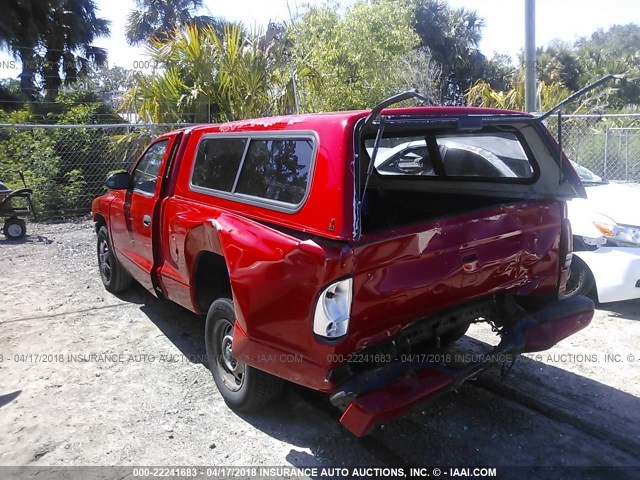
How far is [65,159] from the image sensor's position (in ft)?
39.5

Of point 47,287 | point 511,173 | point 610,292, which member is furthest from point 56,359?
point 610,292

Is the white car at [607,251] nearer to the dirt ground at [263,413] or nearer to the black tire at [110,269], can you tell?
the dirt ground at [263,413]

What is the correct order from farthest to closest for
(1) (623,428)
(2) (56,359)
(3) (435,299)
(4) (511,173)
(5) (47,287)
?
1. (5) (47,287)
2. (2) (56,359)
3. (4) (511,173)
4. (1) (623,428)
5. (3) (435,299)

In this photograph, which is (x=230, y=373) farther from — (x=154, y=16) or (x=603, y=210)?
(x=154, y=16)

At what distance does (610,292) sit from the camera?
16.0ft

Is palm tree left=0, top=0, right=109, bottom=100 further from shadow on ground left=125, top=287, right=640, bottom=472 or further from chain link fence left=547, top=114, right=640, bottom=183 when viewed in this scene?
shadow on ground left=125, top=287, right=640, bottom=472

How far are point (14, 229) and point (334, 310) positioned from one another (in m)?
8.59

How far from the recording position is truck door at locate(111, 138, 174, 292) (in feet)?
15.5

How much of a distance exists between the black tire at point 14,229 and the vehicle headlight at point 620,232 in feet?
29.0

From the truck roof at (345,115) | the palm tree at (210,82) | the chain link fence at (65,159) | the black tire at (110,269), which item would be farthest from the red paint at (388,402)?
the palm tree at (210,82)

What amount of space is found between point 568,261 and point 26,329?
4.72 meters

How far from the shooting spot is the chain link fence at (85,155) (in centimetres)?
1153

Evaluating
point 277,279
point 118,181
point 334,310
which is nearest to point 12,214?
point 118,181

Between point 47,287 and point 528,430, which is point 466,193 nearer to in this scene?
point 528,430
